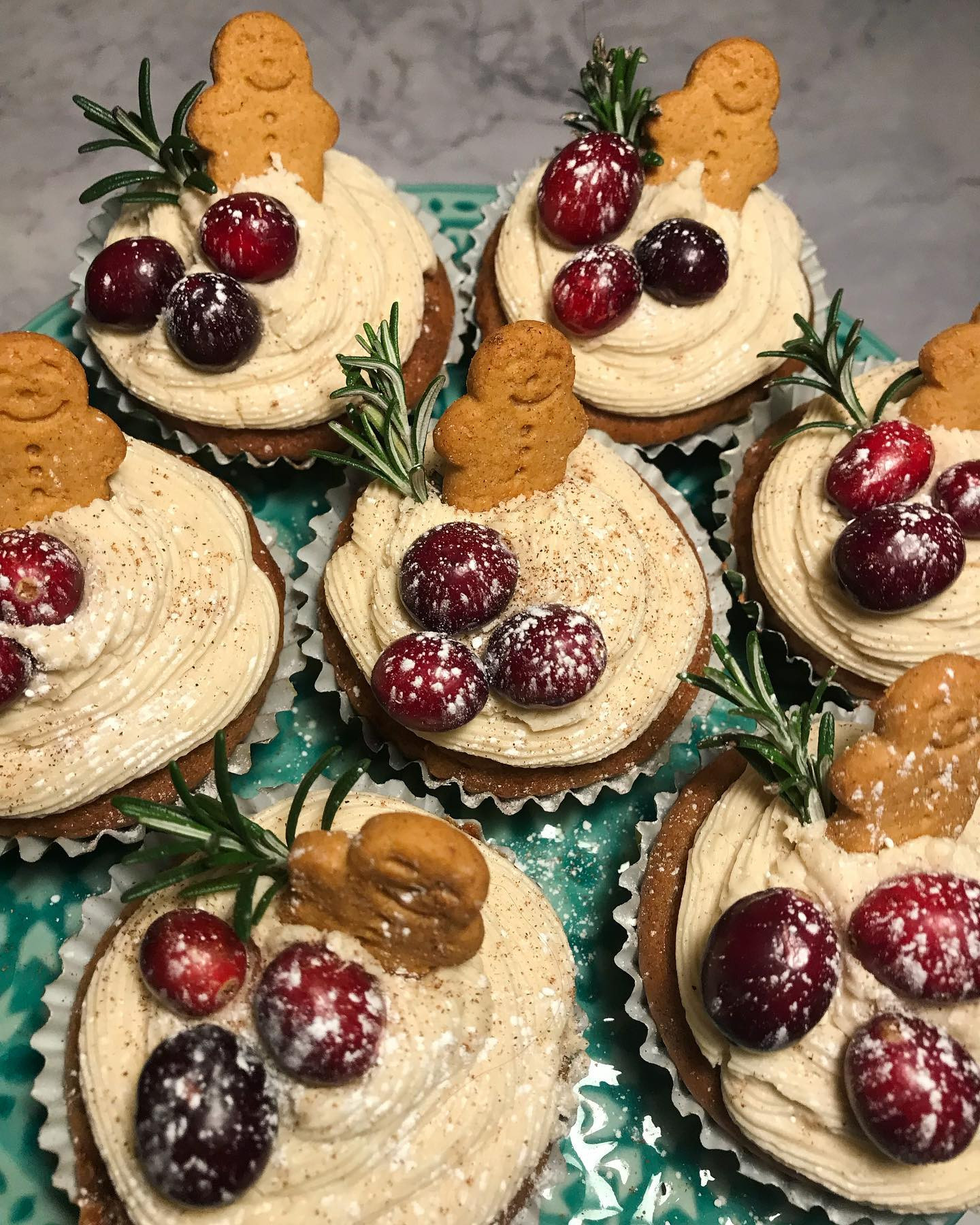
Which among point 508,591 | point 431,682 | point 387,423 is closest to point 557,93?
point 387,423

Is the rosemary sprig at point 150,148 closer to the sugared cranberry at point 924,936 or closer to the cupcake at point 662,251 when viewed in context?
the cupcake at point 662,251

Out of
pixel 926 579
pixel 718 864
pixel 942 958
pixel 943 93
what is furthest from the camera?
pixel 943 93

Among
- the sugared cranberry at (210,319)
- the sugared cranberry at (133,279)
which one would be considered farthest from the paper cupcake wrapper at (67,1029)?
the sugared cranberry at (133,279)

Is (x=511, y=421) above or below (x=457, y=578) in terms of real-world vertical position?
above

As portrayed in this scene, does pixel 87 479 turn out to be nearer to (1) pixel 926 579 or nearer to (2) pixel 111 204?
(2) pixel 111 204

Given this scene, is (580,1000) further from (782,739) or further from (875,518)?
(875,518)

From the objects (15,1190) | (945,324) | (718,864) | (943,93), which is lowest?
(15,1190)

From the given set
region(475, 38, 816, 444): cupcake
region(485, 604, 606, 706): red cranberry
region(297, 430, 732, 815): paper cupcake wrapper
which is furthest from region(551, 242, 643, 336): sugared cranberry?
region(485, 604, 606, 706): red cranberry

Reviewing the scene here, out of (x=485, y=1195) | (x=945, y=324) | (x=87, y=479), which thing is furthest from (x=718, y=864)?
(x=945, y=324)
